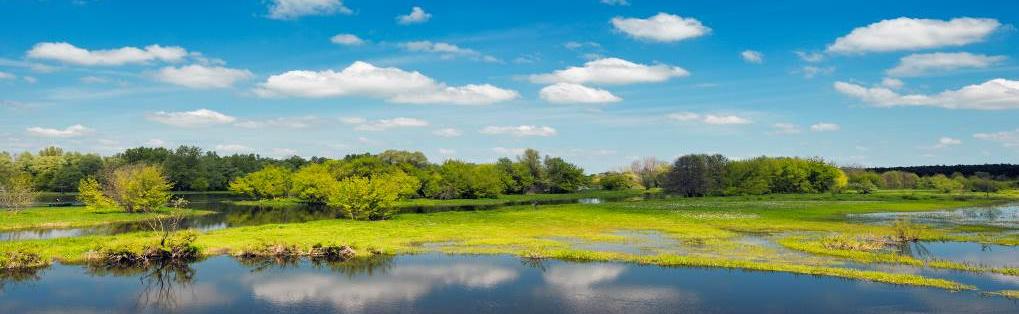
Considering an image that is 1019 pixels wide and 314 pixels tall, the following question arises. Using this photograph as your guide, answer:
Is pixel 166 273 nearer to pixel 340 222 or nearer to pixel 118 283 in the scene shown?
Answer: pixel 118 283

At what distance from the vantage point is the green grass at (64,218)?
74.3m

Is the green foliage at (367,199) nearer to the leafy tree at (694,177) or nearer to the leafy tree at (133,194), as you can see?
the leafy tree at (133,194)

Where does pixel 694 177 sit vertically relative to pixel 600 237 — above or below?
above

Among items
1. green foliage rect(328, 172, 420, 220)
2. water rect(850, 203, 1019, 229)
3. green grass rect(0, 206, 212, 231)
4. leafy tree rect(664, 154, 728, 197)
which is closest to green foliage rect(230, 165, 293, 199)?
green grass rect(0, 206, 212, 231)

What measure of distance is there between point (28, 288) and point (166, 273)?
7.47 metres

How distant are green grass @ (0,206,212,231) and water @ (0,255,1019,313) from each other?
3711cm

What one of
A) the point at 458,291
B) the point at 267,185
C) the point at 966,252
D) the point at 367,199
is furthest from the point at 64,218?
the point at 966,252

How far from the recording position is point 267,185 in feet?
456

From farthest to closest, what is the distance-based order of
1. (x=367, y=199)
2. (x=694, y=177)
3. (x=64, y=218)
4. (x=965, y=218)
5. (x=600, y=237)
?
(x=694, y=177) → (x=965, y=218) → (x=367, y=199) → (x=64, y=218) → (x=600, y=237)

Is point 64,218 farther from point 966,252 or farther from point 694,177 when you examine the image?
point 694,177

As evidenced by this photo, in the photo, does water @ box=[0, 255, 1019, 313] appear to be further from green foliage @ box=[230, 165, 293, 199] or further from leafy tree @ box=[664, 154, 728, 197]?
leafy tree @ box=[664, 154, 728, 197]

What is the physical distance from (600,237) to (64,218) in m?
67.8

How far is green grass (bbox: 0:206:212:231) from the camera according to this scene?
7431cm

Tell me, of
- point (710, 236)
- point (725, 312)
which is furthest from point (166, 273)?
point (710, 236)
